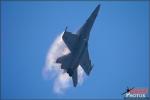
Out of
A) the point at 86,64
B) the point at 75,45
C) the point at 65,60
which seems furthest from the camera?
the point at 86,64

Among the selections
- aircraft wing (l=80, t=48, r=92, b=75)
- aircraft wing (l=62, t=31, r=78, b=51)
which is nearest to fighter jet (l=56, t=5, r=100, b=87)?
aircraft wing (l=62, t=31, r=78, b=51)

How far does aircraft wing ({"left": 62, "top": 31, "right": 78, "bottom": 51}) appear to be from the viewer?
78.8 m

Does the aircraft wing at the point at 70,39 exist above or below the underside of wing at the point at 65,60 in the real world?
above

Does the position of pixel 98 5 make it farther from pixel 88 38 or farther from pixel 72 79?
pixel 72 79

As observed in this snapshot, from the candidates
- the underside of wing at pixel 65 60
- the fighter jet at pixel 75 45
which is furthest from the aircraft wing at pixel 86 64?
the underside of wing at pixel 65 60

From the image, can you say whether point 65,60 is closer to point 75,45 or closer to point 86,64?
point 75,45

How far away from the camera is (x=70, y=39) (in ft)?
260

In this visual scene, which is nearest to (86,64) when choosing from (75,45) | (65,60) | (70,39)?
(65,60)

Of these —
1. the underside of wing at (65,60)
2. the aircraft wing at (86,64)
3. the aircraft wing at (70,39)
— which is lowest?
the aircraft wing at (86,64)

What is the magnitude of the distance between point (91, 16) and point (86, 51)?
10.7m

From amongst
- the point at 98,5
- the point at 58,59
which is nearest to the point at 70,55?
the point at 58,59

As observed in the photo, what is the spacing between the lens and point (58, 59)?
3167 inches

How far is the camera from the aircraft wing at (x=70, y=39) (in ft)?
258

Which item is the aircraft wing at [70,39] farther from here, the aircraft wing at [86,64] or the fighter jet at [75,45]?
the aircraft wing at [86,64]
